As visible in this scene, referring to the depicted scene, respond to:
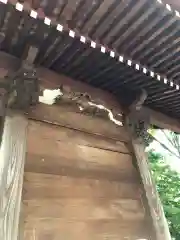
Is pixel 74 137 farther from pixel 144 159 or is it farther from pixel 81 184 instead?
pixel 144 159

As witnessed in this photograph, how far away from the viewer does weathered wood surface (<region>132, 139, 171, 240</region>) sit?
2939 millimetres

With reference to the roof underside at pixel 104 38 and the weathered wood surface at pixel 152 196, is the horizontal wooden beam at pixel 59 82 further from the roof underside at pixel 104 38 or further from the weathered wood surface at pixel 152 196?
the weathered wood surface at pixel 152 196

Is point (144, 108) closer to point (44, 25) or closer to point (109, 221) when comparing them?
point (109, 221)

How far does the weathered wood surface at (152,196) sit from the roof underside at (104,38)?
754 millimetres

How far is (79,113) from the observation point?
307 cm

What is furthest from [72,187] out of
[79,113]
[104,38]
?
[104,38]

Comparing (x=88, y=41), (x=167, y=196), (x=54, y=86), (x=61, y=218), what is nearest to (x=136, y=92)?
(x=54, y=86)

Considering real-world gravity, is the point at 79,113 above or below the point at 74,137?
above

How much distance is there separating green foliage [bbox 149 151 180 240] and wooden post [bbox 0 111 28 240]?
367 centimetres

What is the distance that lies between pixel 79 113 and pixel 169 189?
355 cm

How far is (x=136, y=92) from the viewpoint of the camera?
3492 millimetres

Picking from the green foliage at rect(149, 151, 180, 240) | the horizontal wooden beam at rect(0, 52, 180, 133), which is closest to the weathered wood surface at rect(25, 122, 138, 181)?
the horizontal wooden beam at rect(0, 52, 180, 133)

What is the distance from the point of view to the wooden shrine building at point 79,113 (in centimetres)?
222

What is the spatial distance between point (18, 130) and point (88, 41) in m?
0.93
